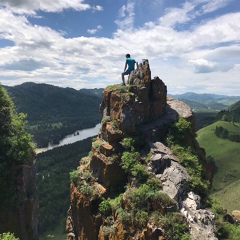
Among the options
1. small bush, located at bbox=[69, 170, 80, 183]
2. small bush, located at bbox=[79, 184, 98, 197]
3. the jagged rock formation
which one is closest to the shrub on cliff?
small bush, located at bbox=[79, 184, 98, 197]

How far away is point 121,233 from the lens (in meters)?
19.3

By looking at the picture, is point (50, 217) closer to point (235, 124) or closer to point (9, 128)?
point (9, 128)

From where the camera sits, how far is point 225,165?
98750mm

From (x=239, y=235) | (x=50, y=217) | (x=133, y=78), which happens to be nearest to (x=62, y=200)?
(x=50, y=217)

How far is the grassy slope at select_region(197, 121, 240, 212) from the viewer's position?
6438cm

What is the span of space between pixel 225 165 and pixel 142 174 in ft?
282

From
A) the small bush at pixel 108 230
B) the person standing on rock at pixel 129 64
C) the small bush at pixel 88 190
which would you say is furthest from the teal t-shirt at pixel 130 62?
the small bush at pixel 108 230

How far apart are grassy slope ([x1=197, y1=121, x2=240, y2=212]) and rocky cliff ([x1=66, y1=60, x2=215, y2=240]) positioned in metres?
37.4

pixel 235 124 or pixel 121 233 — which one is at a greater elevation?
pixel 121 233

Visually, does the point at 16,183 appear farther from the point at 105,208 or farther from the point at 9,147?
the point at 105,208

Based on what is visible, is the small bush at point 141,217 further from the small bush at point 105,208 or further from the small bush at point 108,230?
the small bush at point 105,208

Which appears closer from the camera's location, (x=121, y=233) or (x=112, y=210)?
(x=121, y=233)

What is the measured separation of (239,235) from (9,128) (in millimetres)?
24178

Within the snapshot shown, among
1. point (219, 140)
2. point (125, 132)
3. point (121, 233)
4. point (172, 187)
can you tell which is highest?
point (125, 132)
